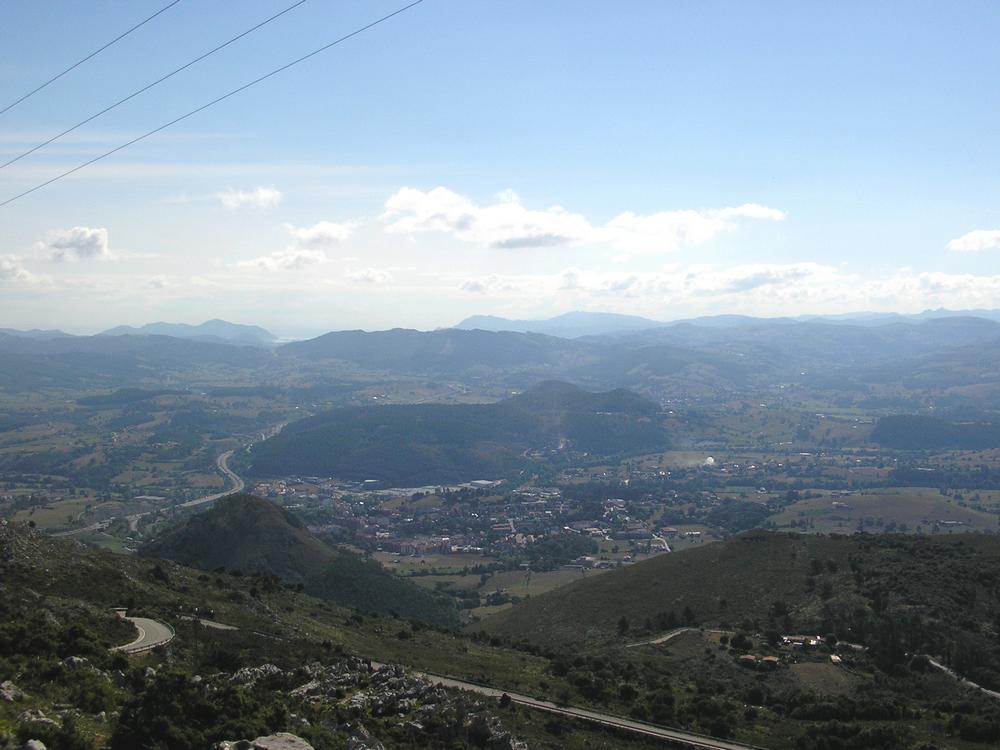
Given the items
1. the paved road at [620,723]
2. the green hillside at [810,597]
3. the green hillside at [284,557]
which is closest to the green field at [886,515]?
the green hillside at [810,597]

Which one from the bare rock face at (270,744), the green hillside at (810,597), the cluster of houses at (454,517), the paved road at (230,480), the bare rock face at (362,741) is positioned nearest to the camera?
the bare rock face at (270,744)

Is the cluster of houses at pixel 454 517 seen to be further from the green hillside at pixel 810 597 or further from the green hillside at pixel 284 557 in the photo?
the green hillside at pixel 810 597

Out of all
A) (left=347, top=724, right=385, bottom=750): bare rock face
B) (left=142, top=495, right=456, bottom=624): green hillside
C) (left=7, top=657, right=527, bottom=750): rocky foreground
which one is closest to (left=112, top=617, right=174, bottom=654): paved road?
(left=7, top=657, right=527, bottom=750): rocky foreground

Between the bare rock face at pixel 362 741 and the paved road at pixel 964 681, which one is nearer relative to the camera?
the bare rock face at pixel 362 741

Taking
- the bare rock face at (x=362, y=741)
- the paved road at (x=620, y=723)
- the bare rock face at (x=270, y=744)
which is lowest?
the paved road at (x=620, y=723)

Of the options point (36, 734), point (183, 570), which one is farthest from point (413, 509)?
point (36, 734)

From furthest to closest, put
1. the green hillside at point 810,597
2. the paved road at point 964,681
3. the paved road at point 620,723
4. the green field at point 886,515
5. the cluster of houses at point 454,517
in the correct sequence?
the green field at point 886,515, the cluster of houses at point 454,517, the green hillside at point 810,597, the paved road at point 964,681, the paved road at point 620,723

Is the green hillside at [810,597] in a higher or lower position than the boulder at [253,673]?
lower

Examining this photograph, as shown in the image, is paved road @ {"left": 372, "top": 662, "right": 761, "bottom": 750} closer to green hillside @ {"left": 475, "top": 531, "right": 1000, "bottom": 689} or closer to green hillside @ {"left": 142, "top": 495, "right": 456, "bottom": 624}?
green hillside @ {"left": 475, "top": 531, "right": 1000, "bottom": 689}
